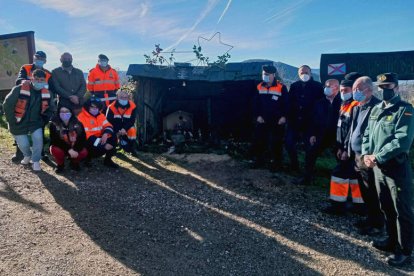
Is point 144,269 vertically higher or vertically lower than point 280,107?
lower

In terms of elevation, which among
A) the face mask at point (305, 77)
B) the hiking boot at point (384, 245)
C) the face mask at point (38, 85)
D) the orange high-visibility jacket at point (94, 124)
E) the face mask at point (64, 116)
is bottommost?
the hiking boot at point (384, 245)

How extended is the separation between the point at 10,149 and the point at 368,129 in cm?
752

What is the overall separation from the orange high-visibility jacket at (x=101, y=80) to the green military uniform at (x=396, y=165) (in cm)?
563

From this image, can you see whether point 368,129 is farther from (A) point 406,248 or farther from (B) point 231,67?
(B) point 231,67

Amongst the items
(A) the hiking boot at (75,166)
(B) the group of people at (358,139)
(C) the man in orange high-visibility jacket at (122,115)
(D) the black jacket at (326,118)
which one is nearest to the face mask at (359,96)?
(B) the group of people at (358,139)

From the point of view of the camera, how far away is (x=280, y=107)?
6.25 metres

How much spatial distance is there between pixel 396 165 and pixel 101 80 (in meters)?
6.04

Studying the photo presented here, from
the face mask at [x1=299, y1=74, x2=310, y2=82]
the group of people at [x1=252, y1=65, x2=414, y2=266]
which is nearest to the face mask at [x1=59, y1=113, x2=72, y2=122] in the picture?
the group of people at [x1=252, y1=65, x2=414, y2=266]

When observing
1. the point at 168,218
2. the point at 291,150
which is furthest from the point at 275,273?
the point at 291,150

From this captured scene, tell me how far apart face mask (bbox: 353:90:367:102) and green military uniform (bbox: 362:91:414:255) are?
618 mm

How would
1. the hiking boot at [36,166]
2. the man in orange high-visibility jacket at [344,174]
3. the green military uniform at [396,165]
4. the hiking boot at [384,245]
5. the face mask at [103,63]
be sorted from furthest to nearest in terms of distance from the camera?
1. the face mask at [103,63]
2. the hiking boot at [36,166]
3. the man in orange high-visibility jacket at [344,174]
4. the hiking boot at [384,245]
5. the green military uniform at [396,165]

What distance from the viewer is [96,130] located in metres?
6.17

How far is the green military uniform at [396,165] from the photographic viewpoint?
3125mm

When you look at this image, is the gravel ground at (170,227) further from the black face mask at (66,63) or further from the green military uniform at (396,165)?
the black face mask at (66,63)
